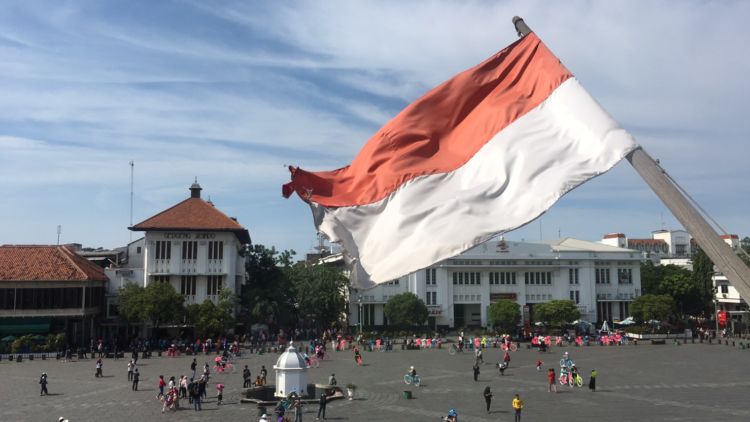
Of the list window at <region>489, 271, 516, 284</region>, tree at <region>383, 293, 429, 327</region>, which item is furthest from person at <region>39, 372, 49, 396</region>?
window at <region>489, 271, 516, 284</region>

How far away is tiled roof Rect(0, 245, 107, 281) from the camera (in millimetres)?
51094

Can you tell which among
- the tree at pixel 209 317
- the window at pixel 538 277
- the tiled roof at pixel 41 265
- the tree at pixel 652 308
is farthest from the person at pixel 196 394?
the window at pixel 538 277

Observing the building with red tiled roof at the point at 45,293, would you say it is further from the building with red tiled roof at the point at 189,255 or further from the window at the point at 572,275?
the window at the point at 572,275

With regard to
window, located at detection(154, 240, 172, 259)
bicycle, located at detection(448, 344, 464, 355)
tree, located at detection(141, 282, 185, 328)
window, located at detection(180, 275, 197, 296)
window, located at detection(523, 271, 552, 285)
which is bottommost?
bicycle, located at detection(448, 344, 464, 355)

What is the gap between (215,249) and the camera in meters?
58.6

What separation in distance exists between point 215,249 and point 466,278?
2993 cm

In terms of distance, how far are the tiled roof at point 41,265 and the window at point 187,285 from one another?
667 centimetres

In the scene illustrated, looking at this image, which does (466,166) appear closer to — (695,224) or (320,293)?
(695,224)

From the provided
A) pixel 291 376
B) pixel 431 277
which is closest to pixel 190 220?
pixel 431 277

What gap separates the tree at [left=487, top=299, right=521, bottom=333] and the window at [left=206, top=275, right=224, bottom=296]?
2783cm

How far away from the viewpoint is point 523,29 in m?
9.79

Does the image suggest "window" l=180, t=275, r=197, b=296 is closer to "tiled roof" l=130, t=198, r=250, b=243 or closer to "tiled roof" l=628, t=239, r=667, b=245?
"tiled roof" l=130, t=198, r=250, b=243

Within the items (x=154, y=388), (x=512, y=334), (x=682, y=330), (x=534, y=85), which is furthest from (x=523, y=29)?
(x=682, y=330)

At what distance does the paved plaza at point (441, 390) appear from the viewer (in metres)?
24.2
